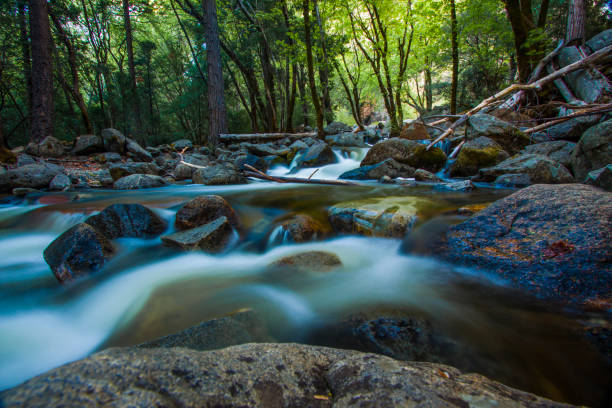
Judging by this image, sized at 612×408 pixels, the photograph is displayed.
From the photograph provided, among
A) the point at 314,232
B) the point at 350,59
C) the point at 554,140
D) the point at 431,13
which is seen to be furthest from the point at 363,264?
the point at 350,59

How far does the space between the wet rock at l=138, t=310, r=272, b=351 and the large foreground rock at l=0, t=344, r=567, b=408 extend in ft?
1.46

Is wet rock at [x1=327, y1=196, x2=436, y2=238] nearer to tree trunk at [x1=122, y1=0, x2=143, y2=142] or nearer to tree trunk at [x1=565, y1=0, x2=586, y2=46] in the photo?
tree trunk at [x1=565, y1=0, x2=586, y2=46]

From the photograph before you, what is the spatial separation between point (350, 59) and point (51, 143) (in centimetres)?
2209

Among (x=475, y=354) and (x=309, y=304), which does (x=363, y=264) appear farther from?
(x=475, y=354)

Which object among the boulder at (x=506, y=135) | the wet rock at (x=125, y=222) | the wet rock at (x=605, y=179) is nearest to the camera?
the wet rock at (x=605, y=179)

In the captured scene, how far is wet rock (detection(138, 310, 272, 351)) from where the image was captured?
146cm

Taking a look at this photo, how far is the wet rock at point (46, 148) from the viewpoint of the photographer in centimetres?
865

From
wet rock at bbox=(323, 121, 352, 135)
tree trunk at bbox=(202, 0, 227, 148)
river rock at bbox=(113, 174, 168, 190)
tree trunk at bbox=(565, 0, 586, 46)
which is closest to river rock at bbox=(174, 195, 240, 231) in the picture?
river rock at bbox=(113, 174, 168, 190)

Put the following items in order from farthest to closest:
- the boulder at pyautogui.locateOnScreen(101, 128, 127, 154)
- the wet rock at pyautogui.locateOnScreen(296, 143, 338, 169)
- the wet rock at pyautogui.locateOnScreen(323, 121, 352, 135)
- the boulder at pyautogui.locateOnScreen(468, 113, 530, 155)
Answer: the wet rock at pyautogui.locateOnScreen(323, 121, 352, 135) < the boulder at pyautogui.locateOnScreen(101, 128, 127, 154) < the wet rock at pyautogui.locateOnScreen(296, 143, 338, 169) < the boulder at pyautogui.locateOnScreen(468, 113, 530, 155)

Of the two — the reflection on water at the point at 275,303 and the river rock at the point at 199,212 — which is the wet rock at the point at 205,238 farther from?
the river rock at the point at 199,212

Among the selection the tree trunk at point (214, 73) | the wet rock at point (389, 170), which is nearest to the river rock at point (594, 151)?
the wet rock at point (389, 170)

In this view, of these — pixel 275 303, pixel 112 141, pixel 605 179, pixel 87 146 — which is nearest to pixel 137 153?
pixel 112 141

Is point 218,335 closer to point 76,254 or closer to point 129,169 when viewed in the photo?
point 76,254

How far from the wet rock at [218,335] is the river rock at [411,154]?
646cm
